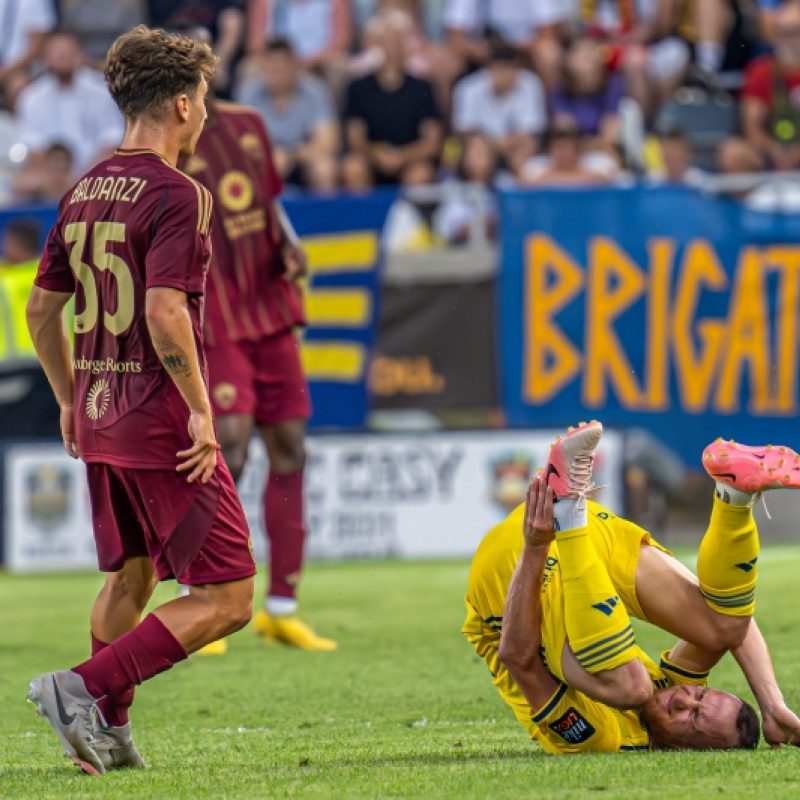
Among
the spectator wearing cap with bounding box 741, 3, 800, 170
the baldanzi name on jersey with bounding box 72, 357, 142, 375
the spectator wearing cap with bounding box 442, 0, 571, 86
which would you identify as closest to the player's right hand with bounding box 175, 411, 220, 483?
the baldanzi name on jersey with bounding box 72, 357, 142, 375

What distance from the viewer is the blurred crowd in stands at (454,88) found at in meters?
13.2

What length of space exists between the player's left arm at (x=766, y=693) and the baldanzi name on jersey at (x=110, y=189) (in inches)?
91.2

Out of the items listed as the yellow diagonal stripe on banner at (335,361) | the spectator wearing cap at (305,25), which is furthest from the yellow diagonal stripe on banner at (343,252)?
the spectator wearing cap at (305,25)

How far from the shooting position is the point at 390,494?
11430 millimetres

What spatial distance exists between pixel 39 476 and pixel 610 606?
299 inches

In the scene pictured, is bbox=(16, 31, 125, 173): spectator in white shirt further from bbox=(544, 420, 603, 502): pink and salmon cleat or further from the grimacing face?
the grimacing face

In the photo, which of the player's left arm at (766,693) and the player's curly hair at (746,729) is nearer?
the player's curly hair at (746,729)

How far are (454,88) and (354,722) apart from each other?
31.2 ft

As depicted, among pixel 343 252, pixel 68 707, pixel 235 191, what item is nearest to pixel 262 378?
pixel 235 191

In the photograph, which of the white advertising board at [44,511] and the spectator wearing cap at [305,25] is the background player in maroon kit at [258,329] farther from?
the spectator wearing cap at [305,25]

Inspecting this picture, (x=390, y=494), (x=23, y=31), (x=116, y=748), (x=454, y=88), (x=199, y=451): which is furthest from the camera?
(x=23, y=31)

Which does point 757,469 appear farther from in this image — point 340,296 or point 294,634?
point 340,296

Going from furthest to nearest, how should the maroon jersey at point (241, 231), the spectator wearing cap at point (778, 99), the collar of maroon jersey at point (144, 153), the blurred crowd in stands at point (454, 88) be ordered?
the blurred crowd in stands at point (454, 88) → the spectator wearing cap at point (778, 99) → the maroon jersey at point (241, 231) → the collar of maroon jersey at point (144, 153)

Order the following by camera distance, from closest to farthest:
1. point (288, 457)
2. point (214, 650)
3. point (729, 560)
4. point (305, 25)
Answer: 1. point (729, 560)
2. point (214, 650)
3. point (288, 457)
4. point (305, 25)
